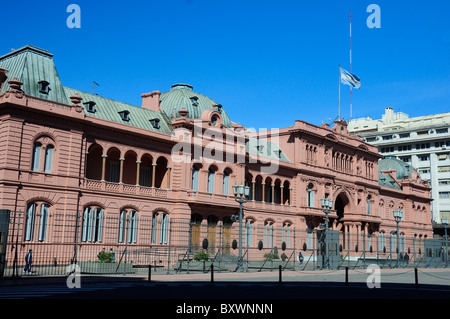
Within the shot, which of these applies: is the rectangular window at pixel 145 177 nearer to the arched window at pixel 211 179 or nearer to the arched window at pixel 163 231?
the arched window at pixel 163 231

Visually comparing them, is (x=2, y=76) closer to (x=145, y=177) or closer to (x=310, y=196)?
(x=145, y=177)

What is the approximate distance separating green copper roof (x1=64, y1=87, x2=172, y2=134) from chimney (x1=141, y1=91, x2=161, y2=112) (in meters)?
1.93

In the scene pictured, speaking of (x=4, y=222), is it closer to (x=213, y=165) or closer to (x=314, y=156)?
(x=213, y=165)

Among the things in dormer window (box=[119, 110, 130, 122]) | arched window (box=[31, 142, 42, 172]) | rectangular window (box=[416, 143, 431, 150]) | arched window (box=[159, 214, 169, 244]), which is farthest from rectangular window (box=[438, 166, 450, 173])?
arched window (box=[31, 142, 42, 172])

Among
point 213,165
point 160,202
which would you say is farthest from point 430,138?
point 160,202

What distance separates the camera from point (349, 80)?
68500mm

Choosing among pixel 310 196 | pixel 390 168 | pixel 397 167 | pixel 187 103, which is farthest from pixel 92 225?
pixel 397 167

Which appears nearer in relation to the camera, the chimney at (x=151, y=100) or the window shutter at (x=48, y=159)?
the window shutter at (x=48, y=159)

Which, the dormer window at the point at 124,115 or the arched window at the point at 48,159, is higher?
the dormer window at the point at 124,115

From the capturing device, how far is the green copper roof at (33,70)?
39312mm

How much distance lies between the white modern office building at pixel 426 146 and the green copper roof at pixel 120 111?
222 ft

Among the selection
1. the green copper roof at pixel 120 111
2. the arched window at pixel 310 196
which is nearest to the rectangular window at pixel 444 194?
the arched window at pixel 310 196

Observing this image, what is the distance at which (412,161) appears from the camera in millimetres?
110688

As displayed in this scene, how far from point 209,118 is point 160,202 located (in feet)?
30.0
